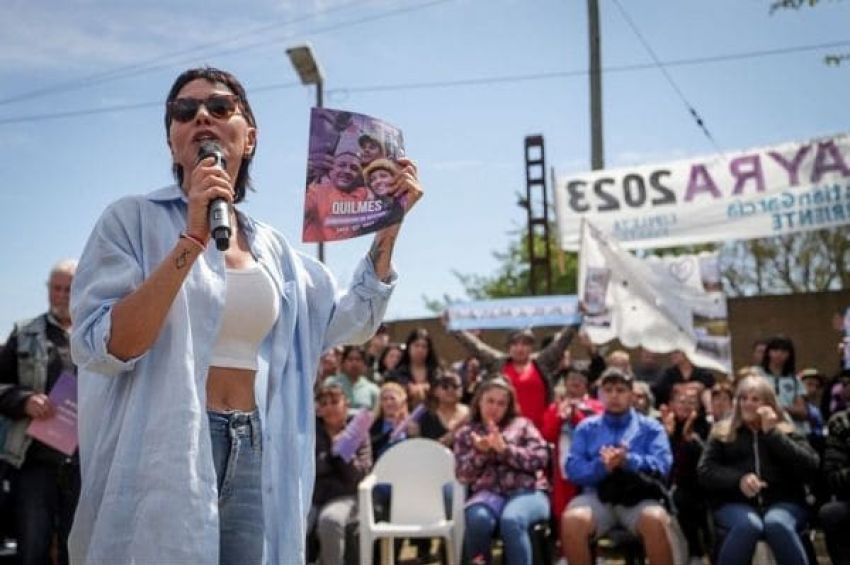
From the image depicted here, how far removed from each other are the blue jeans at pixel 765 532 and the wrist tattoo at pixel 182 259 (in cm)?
499

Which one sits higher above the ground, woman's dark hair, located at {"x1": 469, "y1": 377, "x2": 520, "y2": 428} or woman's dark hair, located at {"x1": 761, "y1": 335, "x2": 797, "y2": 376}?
woman's dark hair, located at {"x1": 761, "y1": 335, "x2": 797, "y2": 376}

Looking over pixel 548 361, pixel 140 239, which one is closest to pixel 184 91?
pixel 140 239

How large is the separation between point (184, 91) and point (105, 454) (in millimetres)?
838

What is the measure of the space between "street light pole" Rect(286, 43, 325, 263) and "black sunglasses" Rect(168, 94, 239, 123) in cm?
982

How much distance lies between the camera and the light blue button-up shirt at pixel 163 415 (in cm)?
180

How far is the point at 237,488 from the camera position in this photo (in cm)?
198

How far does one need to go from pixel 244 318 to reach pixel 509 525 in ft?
14.9

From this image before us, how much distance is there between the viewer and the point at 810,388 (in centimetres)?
832

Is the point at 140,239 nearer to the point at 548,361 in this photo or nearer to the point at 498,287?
the point at 548,361

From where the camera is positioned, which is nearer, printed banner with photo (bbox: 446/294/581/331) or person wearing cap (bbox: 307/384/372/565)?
person wearing cap (bbox: 307/384/372/565)

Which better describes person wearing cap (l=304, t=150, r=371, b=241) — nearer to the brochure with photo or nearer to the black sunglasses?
the black sunglasses

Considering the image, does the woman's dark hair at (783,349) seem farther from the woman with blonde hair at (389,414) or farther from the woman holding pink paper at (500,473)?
the woman with blonde hair at (389,414)

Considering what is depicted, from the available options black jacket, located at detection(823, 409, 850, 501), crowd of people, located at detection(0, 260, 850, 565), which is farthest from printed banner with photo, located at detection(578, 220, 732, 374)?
black jacket, located at detection(823, 409, 850, 501)

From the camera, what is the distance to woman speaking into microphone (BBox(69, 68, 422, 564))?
5.90 ft
